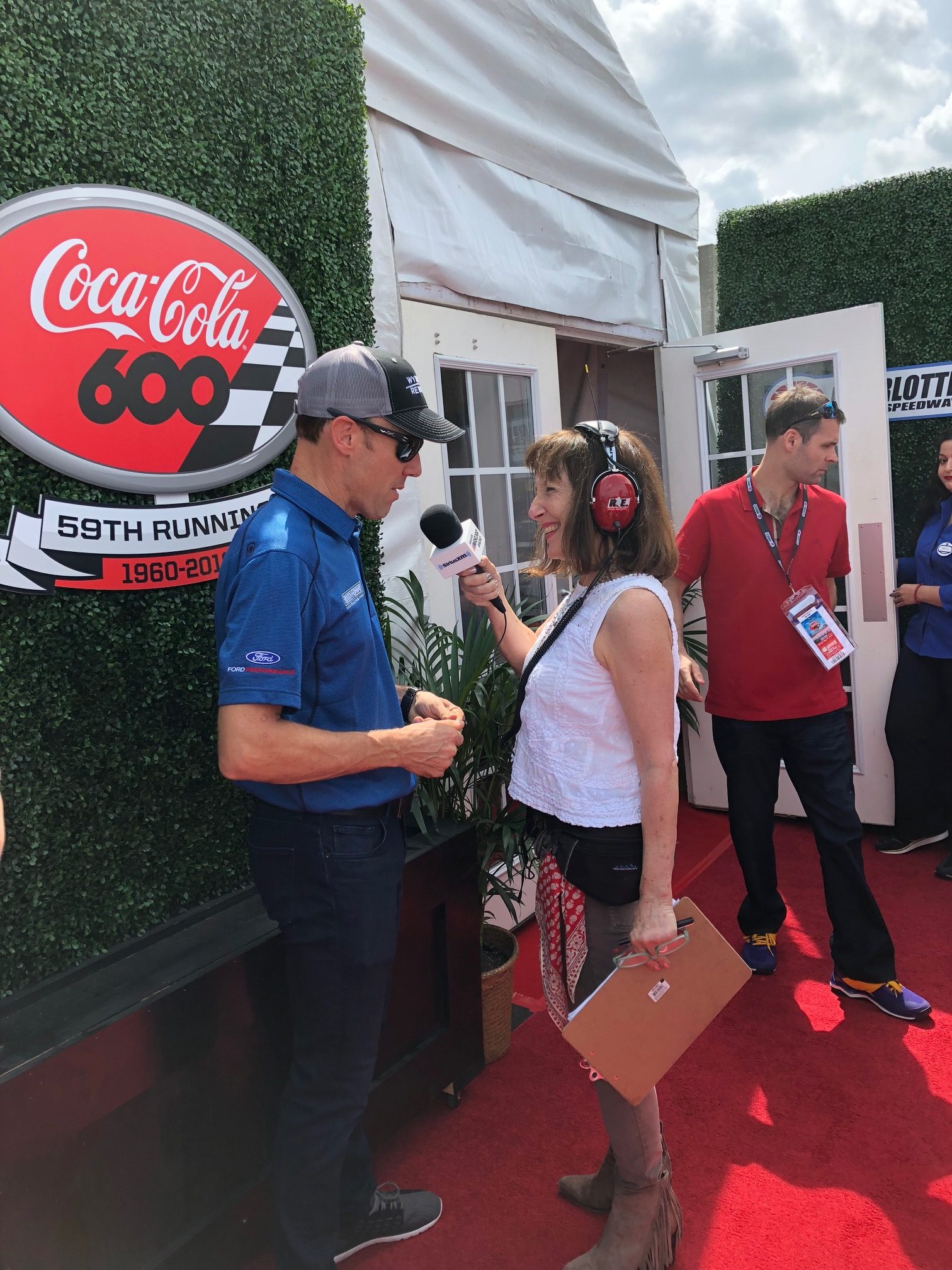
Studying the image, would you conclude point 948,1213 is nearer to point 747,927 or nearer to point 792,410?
point 747,927

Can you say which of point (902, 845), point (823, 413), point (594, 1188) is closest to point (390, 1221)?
point (594, 1188)

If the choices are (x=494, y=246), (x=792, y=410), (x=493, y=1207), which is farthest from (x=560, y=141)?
(x=493, y=1207)

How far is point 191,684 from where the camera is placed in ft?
6.64

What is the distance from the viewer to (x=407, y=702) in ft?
6.39

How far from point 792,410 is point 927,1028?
193cm

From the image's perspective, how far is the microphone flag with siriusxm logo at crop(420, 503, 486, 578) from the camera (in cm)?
182

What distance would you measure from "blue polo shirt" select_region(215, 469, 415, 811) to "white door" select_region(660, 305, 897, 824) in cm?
271

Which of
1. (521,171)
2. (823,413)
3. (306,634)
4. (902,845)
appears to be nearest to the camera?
(306,634)

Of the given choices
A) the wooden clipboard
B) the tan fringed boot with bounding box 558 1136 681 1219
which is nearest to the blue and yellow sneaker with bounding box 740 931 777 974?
the tan fringed boot with bounding box 558 1136 681 1219

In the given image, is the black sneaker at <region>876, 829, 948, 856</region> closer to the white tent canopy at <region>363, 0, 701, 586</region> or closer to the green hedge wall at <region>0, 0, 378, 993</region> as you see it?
the white tent canopy at <region>363, 0, 701, 586</region>

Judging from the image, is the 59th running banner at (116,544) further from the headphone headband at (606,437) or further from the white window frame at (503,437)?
the white window frame at (503,437)

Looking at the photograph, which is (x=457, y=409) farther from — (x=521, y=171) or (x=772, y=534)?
(x=772, y=534)

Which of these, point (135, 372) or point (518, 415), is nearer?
point (135, 372)

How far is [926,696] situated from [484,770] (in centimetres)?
223
